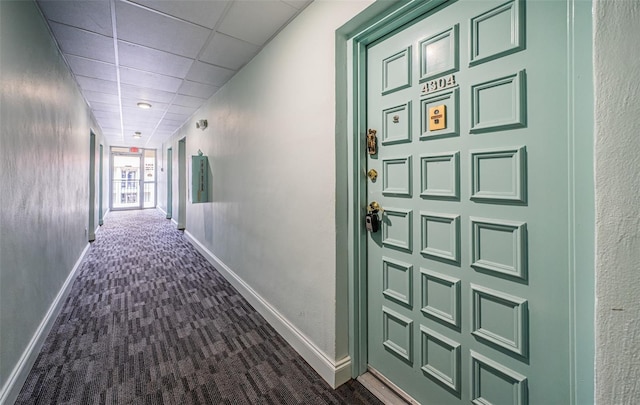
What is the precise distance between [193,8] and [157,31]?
0.53 meters

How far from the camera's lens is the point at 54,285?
2492 millimetres

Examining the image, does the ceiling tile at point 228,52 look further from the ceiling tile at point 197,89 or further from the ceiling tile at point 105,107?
the ceiling tile at point 105,107

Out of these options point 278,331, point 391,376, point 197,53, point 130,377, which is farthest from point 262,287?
point 197,53

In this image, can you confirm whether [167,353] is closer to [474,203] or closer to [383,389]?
[383,389]

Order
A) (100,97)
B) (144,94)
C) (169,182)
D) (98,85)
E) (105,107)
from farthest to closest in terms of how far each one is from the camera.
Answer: (169,182) → (105,107) → (100,97) → (144,94) → (98,85)

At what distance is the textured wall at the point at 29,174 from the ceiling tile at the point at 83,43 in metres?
0.11

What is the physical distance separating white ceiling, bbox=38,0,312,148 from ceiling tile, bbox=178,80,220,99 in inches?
0.5

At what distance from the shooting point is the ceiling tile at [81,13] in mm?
1880

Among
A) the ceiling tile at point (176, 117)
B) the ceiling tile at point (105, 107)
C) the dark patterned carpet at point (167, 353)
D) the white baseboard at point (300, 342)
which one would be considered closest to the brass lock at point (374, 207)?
the white baseboard at point (300, 342)

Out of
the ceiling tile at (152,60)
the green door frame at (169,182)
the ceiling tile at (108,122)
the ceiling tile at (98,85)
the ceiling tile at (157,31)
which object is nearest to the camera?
the ceiling tile at (157,31)

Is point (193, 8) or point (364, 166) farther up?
point (193, 8)

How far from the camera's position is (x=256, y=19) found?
2.03 metres

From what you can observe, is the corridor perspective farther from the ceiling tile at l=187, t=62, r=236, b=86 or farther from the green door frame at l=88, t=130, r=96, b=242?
the green door frame at l=88, t=130, r=96, b=242

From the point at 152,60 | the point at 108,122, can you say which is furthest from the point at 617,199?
the point at 108,122
